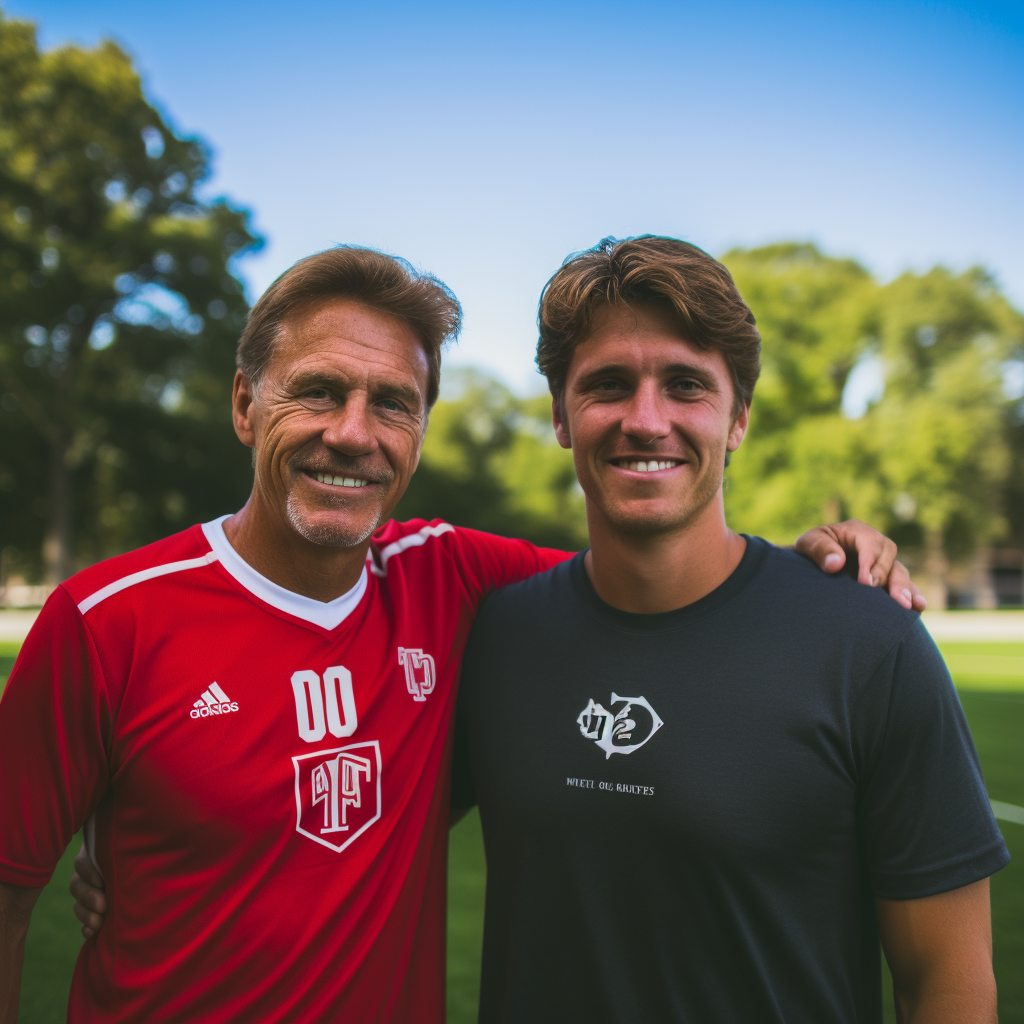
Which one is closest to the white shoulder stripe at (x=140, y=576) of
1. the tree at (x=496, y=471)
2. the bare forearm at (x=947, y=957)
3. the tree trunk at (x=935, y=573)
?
the bare forearm at (x=947, y=957)

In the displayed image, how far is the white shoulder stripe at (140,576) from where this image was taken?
6.86ft

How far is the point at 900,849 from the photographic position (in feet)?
6.22

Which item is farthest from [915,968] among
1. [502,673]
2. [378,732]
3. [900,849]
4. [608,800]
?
[378,732]

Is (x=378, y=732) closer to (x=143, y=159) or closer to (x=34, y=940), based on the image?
(x=34, y=940)

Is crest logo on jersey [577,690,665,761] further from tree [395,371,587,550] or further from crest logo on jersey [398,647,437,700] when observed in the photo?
tree [395,371,587,550]

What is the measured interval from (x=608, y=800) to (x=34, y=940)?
4631mm

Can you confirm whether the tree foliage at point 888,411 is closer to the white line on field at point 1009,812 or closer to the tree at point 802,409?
the tree at point 802,409

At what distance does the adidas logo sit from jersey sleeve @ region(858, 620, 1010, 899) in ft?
5.37

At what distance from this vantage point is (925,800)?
1.87 m

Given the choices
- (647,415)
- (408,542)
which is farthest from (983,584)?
(647,415)

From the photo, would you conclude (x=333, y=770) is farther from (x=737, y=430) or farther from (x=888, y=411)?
(x=888, y=411)

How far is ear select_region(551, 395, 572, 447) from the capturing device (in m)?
2.57

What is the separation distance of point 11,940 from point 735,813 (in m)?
1.85

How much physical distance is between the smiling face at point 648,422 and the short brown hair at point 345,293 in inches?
23.6
